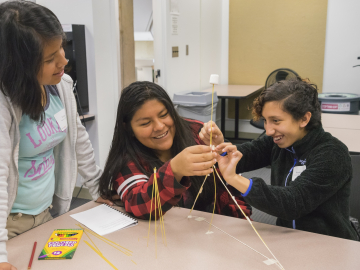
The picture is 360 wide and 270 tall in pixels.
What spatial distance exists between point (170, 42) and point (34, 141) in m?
2.86

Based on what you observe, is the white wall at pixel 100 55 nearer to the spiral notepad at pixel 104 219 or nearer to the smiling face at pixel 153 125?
the smiling face at pixel 153 125

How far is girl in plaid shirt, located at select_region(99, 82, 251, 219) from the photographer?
125 centimetres

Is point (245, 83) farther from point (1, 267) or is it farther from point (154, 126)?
point (1, 267)

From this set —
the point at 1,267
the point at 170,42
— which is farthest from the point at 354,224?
the point at 170,42

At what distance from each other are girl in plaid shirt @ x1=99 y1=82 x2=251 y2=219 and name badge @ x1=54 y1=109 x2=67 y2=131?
0.70 ft

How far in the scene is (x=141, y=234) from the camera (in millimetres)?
1121

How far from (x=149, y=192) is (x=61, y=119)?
0.47 m

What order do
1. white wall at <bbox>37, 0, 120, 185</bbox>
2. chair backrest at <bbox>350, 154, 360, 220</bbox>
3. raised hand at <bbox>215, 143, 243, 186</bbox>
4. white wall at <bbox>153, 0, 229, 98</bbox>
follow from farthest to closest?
1. white wall at <bbox>153, 0, 229, 98</bbox>
2. white wall at <bbox>37, 0, 120, 185</bbox>
3. chair backrest at <bbox>350, 154, 360, 220</bbox>
4. raised hand at <bbox>215, 143, 243, 186</bbox>

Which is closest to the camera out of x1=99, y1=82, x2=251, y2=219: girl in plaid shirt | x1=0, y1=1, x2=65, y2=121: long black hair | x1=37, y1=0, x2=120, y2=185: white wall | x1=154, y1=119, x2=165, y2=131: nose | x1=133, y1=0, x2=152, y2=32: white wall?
x1=0, y1=1, x2=65, y2=121: long black hair

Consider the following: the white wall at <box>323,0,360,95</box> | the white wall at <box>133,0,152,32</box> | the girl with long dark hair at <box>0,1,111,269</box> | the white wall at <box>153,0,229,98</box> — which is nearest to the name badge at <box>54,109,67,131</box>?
the girl with long dark hair at <box>0,1,111,269</box>

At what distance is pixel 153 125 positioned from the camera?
1376 millimetres

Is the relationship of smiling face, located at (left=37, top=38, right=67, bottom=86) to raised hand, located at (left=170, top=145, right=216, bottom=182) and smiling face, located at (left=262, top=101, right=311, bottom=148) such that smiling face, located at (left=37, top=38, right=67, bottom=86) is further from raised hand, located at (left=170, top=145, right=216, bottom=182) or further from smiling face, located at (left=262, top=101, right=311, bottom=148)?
smiling face, located at (left=262, top=101, right=311, bottom=148)

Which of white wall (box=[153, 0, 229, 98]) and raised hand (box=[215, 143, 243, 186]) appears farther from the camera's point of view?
white wall (box=[153, 0, 229, 98])

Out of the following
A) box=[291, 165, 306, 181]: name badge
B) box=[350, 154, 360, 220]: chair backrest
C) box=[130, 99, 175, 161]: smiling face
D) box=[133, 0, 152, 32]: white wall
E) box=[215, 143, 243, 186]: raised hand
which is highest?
box=[133, 0, 152, 32]: white wall
